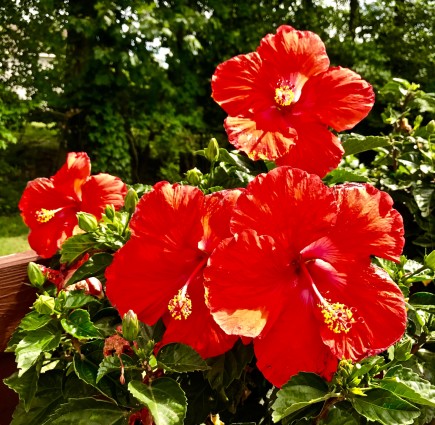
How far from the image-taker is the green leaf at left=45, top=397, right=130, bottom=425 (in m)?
0.69

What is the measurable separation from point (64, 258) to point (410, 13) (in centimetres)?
742

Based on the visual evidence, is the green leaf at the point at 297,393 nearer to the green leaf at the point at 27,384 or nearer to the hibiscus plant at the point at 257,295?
the hibiscus plant at the point at 257,295

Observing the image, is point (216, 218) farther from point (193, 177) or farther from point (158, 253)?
point (193, 177)

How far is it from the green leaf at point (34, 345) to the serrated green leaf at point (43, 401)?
13 cm

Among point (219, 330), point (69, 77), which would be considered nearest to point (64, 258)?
point (219, 330)

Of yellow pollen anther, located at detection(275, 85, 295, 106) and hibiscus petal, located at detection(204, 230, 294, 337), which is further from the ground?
yellow pollen anther, located at detection(275, 85, 295, 106)

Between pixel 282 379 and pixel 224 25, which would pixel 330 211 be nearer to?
pixel 282 379

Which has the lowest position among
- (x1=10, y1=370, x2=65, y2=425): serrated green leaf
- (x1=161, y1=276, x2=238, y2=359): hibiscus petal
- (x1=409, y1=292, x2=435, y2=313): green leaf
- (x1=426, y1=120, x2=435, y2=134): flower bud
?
(x1=10, y1=370, x2=65, y2=425): serrated green leaf

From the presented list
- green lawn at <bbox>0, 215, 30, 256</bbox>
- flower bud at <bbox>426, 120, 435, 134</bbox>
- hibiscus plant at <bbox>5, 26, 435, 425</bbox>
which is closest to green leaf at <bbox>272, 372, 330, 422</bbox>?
hibiscus plant at <bbox>5, 26, 435, 425</bbox>

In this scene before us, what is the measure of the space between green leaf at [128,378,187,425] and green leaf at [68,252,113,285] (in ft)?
0.74

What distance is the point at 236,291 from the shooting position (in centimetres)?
64

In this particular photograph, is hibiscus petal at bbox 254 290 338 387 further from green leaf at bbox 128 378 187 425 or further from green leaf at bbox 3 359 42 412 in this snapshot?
green leaf at bbox 3 359 42 412

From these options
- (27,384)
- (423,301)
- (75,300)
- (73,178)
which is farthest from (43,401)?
(423,301)

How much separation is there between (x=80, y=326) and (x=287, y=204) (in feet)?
1.12
